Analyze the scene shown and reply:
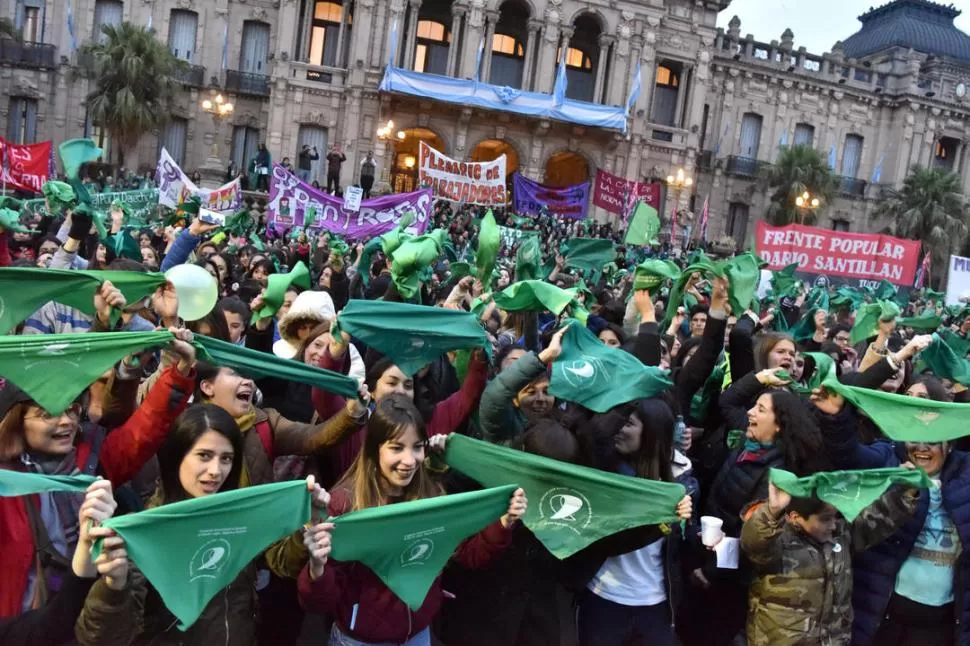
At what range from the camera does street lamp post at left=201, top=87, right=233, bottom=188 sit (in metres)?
24.3

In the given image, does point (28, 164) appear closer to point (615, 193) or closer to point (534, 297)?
point (534, 297)

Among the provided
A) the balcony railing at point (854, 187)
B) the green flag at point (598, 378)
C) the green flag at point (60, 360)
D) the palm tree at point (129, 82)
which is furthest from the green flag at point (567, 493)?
the balcony railing at point (854, 187)

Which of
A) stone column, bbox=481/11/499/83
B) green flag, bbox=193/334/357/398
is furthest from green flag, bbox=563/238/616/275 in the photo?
stone column, bbox=481/11/499/83

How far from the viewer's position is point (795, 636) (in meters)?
3.46

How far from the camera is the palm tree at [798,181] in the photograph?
33000 millimetres

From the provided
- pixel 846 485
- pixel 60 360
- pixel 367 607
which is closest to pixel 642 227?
pixel 846 485

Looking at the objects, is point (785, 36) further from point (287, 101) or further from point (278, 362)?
point (278, 362)

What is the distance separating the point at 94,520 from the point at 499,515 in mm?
1531

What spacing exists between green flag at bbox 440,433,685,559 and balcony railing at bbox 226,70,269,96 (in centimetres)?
2963

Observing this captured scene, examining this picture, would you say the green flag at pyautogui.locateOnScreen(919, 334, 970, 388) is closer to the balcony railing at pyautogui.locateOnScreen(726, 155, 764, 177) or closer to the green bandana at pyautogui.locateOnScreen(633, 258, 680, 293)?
the green bandana at pyautogui.locateOnScreen(633, 258, 680, 293)

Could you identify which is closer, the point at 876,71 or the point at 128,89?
the point at 128,89

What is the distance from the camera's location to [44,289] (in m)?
3.71

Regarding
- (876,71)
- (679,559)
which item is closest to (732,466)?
(679,559)

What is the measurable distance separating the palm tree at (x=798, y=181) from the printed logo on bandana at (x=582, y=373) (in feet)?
103
